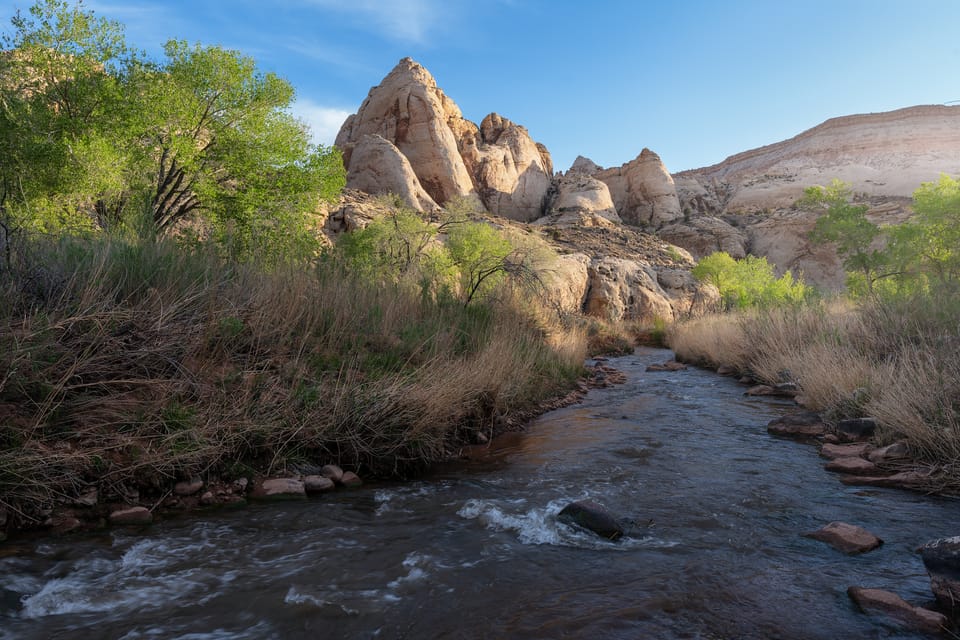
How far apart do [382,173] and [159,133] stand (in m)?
29.0

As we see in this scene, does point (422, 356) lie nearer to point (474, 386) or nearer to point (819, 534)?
point (474, 386)

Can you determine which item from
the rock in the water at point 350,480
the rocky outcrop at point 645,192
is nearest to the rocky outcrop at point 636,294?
the rock in the water at point 350,480

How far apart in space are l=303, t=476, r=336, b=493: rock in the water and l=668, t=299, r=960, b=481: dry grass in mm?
5835

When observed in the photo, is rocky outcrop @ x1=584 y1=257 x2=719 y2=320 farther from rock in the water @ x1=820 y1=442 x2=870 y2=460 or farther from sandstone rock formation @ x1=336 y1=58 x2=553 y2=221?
rock in the water @ x1=820 y1=442 x2=870 y2=460

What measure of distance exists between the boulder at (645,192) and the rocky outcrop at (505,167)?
31.0 feet

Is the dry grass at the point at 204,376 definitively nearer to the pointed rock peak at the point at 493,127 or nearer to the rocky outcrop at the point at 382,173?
the rocky outcrop at the point at 382,173

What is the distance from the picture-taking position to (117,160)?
1466 cm

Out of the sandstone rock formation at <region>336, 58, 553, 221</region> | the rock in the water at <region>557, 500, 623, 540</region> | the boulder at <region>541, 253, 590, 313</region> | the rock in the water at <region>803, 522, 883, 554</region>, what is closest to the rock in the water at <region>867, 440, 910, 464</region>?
the rock in the water at <region>803, 522, 883, 554</region>

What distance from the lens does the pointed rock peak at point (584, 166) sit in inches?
3123

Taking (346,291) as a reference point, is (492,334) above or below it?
below

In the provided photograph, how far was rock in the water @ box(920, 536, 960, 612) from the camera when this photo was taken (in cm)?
291

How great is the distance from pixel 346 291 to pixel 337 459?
2669 millimetres

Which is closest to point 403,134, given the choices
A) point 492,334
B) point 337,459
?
point 492,334

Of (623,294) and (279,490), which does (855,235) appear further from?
(279,490)
